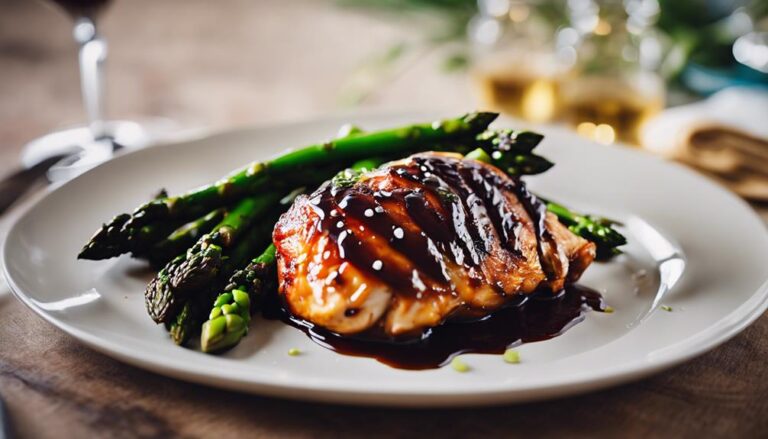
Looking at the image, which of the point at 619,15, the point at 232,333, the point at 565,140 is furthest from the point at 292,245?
the point at 619,15

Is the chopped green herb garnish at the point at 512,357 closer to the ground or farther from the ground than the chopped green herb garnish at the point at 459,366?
closer to the ground

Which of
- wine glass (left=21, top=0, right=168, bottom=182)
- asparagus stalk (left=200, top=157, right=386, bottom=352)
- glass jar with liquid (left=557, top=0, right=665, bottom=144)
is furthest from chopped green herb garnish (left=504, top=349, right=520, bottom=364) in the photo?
glass jar with liquid (left=557, top=0, right=665, bottom=144)

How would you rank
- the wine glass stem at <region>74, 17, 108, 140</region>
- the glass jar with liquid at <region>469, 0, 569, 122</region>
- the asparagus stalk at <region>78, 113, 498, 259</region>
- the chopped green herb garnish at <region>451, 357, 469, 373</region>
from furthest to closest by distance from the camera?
1. the glass jar with liquid at <region>469, 0, 569, 122</region>
2. the wine glass stem at <region>74, 17, 108, 140</region>
3. the asparagus stalk at <region>78, 113, 498, 259</region>
4. the chopped green herb garnish at <region>451, 357, 469, 373</region>

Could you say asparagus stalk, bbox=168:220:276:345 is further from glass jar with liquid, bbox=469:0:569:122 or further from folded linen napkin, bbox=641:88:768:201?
glass jar with liquid, bbox=469:0:569:122

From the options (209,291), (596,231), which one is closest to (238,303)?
(209,291)

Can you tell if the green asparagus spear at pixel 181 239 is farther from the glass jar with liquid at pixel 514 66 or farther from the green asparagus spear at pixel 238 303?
the glass jar with liquid at pixel 514 66

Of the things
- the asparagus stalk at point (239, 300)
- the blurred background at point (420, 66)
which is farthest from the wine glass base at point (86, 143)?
the asparagus stalk at point (239, 300)

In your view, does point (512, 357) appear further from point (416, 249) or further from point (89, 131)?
point (89, 131)
